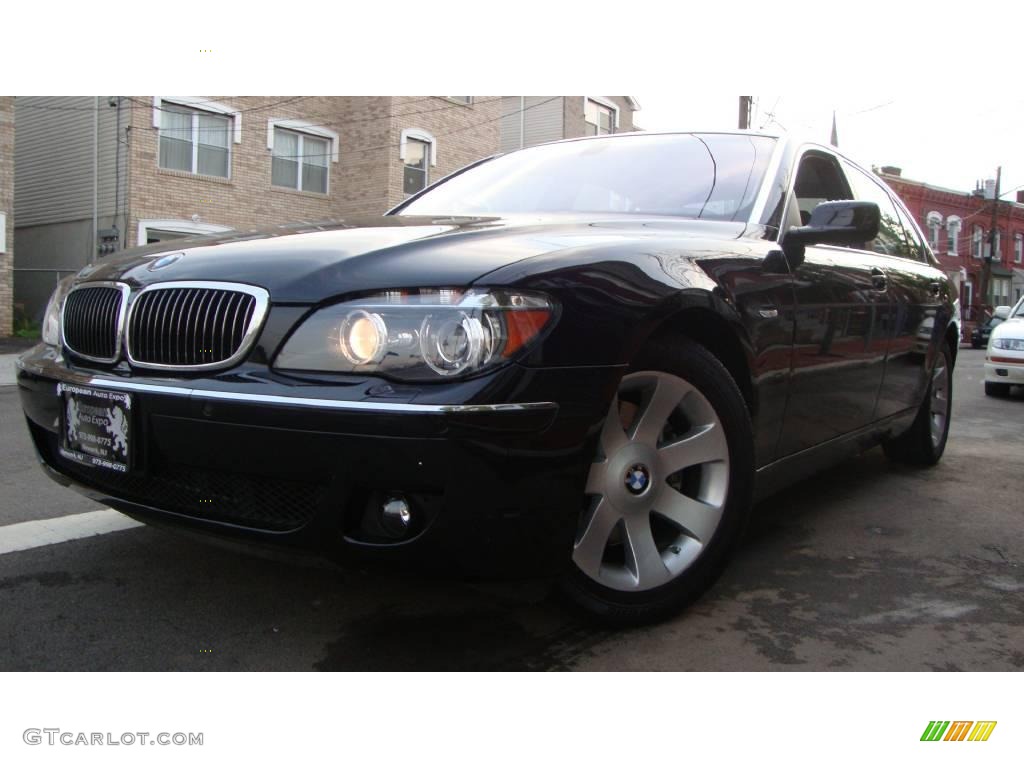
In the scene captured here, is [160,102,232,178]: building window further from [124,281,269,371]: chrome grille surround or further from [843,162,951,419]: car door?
[124,281,269,371]: chrome grille surround

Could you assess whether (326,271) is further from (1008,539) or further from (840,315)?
(1008,539)

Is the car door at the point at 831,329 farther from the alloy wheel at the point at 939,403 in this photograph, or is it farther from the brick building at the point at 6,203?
the brick building at the point at 6,203

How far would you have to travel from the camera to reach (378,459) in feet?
6.12

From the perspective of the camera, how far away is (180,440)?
205 cm

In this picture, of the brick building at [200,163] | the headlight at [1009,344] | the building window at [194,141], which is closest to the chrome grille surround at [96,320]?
the headlight at [1009,344]

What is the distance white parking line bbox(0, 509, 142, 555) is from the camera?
3.12m

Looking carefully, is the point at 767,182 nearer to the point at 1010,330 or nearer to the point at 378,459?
the point at 378,459

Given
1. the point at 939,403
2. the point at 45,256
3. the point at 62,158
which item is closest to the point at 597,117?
the point at 62,158

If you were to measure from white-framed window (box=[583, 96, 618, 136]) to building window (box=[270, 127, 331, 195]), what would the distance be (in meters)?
8.87

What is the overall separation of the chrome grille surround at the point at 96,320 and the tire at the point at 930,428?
3764 millimetres

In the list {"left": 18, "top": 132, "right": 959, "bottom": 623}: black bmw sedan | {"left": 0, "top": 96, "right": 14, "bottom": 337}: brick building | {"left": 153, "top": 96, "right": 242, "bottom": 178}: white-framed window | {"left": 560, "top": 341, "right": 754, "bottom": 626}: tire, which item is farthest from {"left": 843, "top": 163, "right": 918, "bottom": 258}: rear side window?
{"left": 153, "top": 96, "right": 242, "bottom": 178}: white-framed window

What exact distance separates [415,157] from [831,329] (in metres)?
17.2

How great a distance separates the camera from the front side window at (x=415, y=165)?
19125mm
